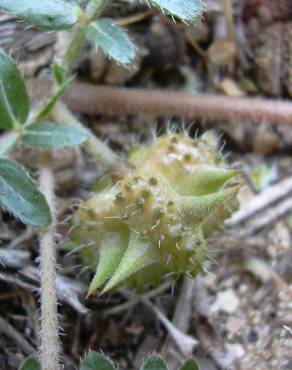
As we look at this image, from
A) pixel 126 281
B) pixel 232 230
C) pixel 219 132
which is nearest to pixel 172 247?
pixel 126 281

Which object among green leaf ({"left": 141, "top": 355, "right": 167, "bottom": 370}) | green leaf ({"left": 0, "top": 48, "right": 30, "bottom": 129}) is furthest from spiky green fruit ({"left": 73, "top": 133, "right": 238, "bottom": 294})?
green leaf ({"left": 0, "top": 48, "right": 30, "bottom": 129})

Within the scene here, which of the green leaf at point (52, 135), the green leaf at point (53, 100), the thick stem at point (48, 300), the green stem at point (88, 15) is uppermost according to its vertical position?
the green stem at point (88, 15)

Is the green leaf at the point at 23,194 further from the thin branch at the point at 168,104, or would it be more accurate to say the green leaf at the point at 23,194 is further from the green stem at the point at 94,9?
the thin branch at the point at 168,104

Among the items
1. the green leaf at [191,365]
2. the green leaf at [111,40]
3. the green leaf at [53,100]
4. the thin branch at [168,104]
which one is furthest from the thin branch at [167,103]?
the green leaf at [191,365]

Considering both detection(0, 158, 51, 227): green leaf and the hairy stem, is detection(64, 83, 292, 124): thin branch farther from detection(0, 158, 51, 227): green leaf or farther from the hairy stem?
detection(0, 158, 51, 227): green leaf

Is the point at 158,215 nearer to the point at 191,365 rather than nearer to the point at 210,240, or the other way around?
the point at 210,240

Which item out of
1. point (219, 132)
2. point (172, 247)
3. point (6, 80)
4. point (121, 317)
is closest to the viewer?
point (172, 247)

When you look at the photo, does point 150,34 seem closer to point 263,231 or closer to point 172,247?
point 263,231

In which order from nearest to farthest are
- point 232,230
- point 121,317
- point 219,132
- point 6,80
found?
1. point 6,80
2. point 121,317
3. point 232,230
4. point 219,132
